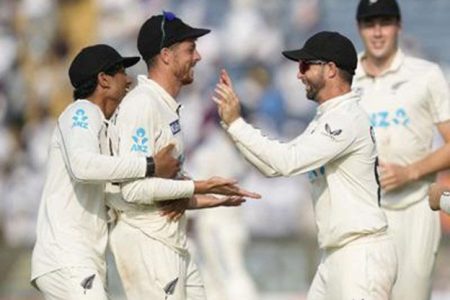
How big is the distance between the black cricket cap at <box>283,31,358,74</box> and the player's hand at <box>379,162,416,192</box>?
3.68ft

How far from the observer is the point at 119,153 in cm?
818

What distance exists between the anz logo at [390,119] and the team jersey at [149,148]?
1677 millimetres

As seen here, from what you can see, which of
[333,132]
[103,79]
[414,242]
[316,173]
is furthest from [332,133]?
[414,242]

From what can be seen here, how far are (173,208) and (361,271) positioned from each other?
111cm

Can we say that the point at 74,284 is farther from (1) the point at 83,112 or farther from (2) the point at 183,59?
(2) the point at 183,59

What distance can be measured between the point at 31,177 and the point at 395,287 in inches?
337

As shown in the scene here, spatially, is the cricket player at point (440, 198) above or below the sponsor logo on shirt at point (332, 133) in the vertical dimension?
below

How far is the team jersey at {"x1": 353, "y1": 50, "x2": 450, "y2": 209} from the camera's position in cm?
953

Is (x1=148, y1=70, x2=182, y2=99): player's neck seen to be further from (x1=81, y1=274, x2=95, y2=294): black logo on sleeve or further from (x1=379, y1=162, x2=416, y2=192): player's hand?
(x1=379, y1=162, x2=416, y2=192): player's hand

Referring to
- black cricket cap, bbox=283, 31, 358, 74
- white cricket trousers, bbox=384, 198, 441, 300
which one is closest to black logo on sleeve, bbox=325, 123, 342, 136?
black cricket cap, bbox=283, 31, 358, 74

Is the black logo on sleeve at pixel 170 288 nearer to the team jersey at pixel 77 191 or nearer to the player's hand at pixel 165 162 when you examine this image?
Answer: the team jersey at pixel 77 191

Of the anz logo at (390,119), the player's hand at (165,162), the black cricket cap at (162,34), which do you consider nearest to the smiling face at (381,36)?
the anz logo at (390,119)

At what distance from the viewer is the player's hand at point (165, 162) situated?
812 centimetres

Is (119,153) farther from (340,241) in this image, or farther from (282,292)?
(282,292)
